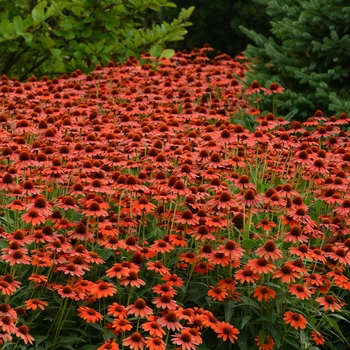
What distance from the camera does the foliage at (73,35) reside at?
6.38 metres

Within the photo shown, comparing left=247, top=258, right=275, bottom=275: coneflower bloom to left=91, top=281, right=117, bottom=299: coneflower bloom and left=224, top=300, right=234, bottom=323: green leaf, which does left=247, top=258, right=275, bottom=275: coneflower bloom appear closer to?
left=224, top=300, right=234, bottom=323: green leaf

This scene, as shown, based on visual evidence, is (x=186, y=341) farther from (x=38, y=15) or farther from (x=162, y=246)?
(x=38, y=15)

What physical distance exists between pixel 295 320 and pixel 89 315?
33.8 inches

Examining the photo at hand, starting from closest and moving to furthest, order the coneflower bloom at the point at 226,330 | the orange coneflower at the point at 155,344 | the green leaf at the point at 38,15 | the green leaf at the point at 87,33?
the orange coneflower at the point at 155,344, the coneflower bloom at the point at 226,330, the green leaf at the point at 38,15, the green leaf at the point at 87,33

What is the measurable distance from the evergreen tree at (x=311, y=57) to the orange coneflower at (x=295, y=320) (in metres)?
2.60

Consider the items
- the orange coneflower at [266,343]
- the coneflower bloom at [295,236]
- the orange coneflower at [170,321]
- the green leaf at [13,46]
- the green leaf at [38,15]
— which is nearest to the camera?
the orange coneflower at [170,321]

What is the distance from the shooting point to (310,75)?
19.1 ft

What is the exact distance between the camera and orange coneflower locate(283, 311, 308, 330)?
301 centimetres

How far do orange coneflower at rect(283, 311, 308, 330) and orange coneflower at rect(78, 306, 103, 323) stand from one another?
77 centimetres

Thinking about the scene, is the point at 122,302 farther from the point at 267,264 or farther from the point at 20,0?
the point at 20,0

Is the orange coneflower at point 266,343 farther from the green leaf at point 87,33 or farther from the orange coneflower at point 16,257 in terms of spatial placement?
the green leaf at point 87,33

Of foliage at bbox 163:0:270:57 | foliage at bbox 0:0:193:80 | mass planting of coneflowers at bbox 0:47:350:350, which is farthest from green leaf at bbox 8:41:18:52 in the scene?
foliage at bbox 163:0:270:57

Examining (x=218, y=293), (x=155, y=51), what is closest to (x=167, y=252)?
(x=218, y=293)

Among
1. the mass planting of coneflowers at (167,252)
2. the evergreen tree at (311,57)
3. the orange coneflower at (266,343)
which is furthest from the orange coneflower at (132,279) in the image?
the evergreen tree at (311,57)
